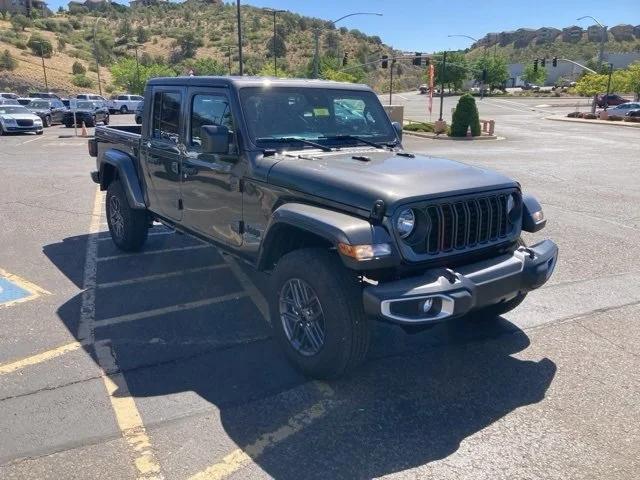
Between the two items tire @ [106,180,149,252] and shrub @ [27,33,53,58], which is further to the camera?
shrub @ [27,33,53,58]

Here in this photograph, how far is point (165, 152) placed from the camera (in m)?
5.42

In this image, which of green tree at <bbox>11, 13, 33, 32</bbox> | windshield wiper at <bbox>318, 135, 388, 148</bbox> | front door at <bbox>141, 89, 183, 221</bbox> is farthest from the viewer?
green tree at <bbox>11, 13, 33, 32</bbox>

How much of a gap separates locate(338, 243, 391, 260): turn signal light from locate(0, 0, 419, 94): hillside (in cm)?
5556

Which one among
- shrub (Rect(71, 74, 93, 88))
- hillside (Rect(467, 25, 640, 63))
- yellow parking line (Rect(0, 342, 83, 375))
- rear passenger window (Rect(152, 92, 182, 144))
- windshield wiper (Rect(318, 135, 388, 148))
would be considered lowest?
yellow parking line (Rect(0, 342, 83, 375))

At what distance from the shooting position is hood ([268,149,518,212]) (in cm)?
354

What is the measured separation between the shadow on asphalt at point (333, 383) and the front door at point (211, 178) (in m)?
0.77

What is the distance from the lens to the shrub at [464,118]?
1005 inches

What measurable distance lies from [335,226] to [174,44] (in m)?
95.0

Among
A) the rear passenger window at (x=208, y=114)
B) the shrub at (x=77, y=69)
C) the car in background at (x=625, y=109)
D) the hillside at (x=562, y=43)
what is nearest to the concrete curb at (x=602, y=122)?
the car in background at (x=625, y=109)

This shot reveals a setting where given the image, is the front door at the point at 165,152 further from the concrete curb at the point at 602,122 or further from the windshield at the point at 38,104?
the concrete curb at the point at 602,122

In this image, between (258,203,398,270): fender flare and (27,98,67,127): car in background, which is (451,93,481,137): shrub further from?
(258,203,398,270): fender flare

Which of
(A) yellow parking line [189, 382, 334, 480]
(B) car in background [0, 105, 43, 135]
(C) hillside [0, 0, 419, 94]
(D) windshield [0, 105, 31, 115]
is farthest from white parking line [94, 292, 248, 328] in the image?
(C) hillside [0, 0, 419, 94]

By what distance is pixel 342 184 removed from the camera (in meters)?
3.68

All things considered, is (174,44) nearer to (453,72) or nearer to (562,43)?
(453,72)
